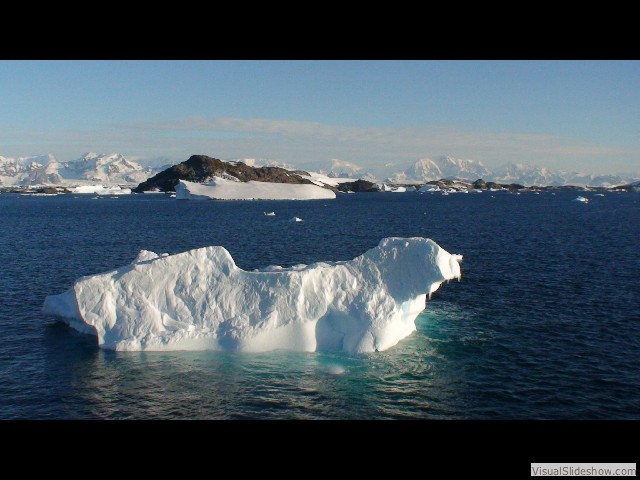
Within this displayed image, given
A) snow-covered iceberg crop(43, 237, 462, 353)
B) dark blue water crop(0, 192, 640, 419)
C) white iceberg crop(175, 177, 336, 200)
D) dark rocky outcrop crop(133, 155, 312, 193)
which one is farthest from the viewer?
dark rocky outcrop crop(133, 155, 312, 193)

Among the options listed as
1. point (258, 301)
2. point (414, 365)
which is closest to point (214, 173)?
point (258, 301)

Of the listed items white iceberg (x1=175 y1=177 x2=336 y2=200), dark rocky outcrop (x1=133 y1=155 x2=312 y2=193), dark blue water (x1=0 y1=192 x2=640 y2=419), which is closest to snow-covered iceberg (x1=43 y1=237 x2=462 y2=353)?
dark blue water (x1=0 y1=192 x2=640 y2=419)

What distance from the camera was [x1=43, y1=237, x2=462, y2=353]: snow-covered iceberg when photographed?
860 inches

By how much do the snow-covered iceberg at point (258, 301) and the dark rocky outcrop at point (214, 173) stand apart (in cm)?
15147

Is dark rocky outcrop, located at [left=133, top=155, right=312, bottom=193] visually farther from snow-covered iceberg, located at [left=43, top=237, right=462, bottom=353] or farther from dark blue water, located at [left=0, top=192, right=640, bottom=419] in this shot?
snow-covered iceberg, located at [left=43, top=237, right=462, bottom=353]

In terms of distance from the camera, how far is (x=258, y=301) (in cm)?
2252

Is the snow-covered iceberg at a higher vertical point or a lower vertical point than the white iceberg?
lower

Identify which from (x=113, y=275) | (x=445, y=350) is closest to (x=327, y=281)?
(x=445, y=350)

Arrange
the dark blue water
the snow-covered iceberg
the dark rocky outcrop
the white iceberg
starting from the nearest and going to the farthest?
the dark blue water
the snow-covered iceberg
the white iceberg
the dark rocky outcrop

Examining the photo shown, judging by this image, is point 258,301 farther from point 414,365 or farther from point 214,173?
point 214,173

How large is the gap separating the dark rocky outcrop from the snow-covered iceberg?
151473 mm

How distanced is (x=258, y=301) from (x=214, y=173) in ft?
521
